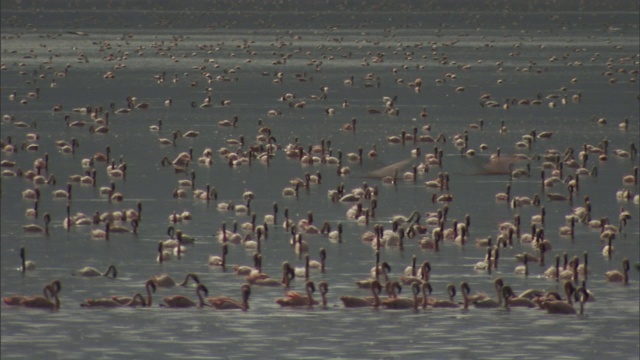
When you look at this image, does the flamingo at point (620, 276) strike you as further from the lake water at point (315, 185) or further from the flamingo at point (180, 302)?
the flamingo at point (180, 302)

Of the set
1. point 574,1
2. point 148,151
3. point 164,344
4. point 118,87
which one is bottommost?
point 164,344

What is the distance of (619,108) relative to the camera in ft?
167

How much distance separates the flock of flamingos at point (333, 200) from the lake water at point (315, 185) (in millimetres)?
166

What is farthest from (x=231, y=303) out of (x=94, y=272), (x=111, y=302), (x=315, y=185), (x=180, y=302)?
(x=315, y=185)

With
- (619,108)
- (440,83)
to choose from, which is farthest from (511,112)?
(440,83)

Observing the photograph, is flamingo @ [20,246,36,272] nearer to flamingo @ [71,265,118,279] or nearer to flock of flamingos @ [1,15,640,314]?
flock of flamingos @ [1,15,640,314]

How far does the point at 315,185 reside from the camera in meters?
32.7

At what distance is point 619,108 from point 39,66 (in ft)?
101

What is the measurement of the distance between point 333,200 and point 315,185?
239 cm

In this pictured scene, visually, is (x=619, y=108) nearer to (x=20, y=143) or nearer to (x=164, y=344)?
(x=20, y=143)

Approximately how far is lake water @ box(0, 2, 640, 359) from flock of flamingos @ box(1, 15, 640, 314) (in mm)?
166

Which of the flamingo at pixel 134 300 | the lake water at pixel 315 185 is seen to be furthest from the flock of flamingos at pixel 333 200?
the lake water at pixel 315 185

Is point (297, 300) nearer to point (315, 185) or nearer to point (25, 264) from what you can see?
point (25, 264)

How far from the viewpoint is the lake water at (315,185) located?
62.8 feet
